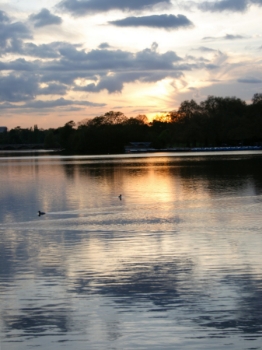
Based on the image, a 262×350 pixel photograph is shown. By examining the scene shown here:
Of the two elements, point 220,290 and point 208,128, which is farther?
point 208,128

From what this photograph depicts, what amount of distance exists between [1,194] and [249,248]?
26.0 meters

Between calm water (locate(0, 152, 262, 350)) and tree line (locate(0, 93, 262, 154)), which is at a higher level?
tree line (locate(0, 93, 262, 154))

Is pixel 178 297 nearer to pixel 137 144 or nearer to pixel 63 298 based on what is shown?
pixel 63 298

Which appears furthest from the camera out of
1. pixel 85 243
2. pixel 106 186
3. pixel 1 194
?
pixel 106 186

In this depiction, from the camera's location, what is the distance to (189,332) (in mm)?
10430

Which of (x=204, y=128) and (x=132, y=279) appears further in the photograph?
(x=204, y=128)

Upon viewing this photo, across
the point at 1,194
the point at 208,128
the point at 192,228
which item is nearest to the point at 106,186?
the point at 1,194

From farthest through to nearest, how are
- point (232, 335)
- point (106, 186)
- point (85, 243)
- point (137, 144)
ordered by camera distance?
point (137, 144), point (106, 186), point (85, 243), point (232, 335)

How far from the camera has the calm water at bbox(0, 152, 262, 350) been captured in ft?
34.1

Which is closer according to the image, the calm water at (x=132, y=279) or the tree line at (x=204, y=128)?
the calm water at (x=132, y=279)

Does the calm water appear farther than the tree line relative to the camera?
No

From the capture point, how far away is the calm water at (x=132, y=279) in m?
10.4

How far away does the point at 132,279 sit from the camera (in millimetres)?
13938

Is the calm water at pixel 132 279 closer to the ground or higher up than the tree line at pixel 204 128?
closer to the ground
